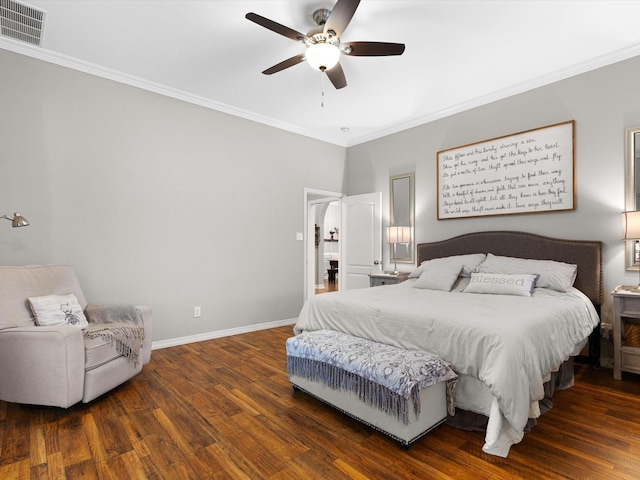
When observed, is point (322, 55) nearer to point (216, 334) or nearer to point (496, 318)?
point (496, 318)

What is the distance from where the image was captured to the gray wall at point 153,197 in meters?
3.15

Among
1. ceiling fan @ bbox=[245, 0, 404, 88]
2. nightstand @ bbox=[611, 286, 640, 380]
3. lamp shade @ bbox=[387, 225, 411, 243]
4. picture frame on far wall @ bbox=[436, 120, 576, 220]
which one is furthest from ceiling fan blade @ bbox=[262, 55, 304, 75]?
nightstand @ bbox=[611, 286, 640, 380]

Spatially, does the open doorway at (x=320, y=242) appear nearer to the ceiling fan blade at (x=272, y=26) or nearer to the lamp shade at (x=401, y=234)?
the lamp shade at (x=401, y=234)

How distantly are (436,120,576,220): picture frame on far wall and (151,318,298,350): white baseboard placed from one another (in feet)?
8.77

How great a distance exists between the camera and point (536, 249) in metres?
3.62

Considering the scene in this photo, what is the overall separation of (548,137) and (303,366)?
3.39m

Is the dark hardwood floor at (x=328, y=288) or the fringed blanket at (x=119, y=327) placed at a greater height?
the fringed blanket at (x=119, y=327)

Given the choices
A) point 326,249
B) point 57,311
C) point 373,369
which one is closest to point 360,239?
point 373,369

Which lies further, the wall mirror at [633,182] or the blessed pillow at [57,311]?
the wall mirror at [633,182]

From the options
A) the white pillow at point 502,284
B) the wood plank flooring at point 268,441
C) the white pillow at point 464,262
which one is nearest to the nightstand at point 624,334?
the wood plank flooring at point 268,441

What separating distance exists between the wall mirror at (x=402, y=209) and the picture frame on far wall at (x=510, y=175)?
0.46m

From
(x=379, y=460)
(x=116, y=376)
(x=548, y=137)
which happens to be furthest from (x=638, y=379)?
(x=116, y=376)

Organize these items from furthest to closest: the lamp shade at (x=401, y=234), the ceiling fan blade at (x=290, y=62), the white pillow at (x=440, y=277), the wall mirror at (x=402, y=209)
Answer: the wall mirror at (x=402, y=209), the lamp shade at (x=401, y=234), the white pillow at (x=440, y=277), the ceiling fan blade at (x=290, y=62)

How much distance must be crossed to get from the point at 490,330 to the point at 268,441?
1.43 metres
